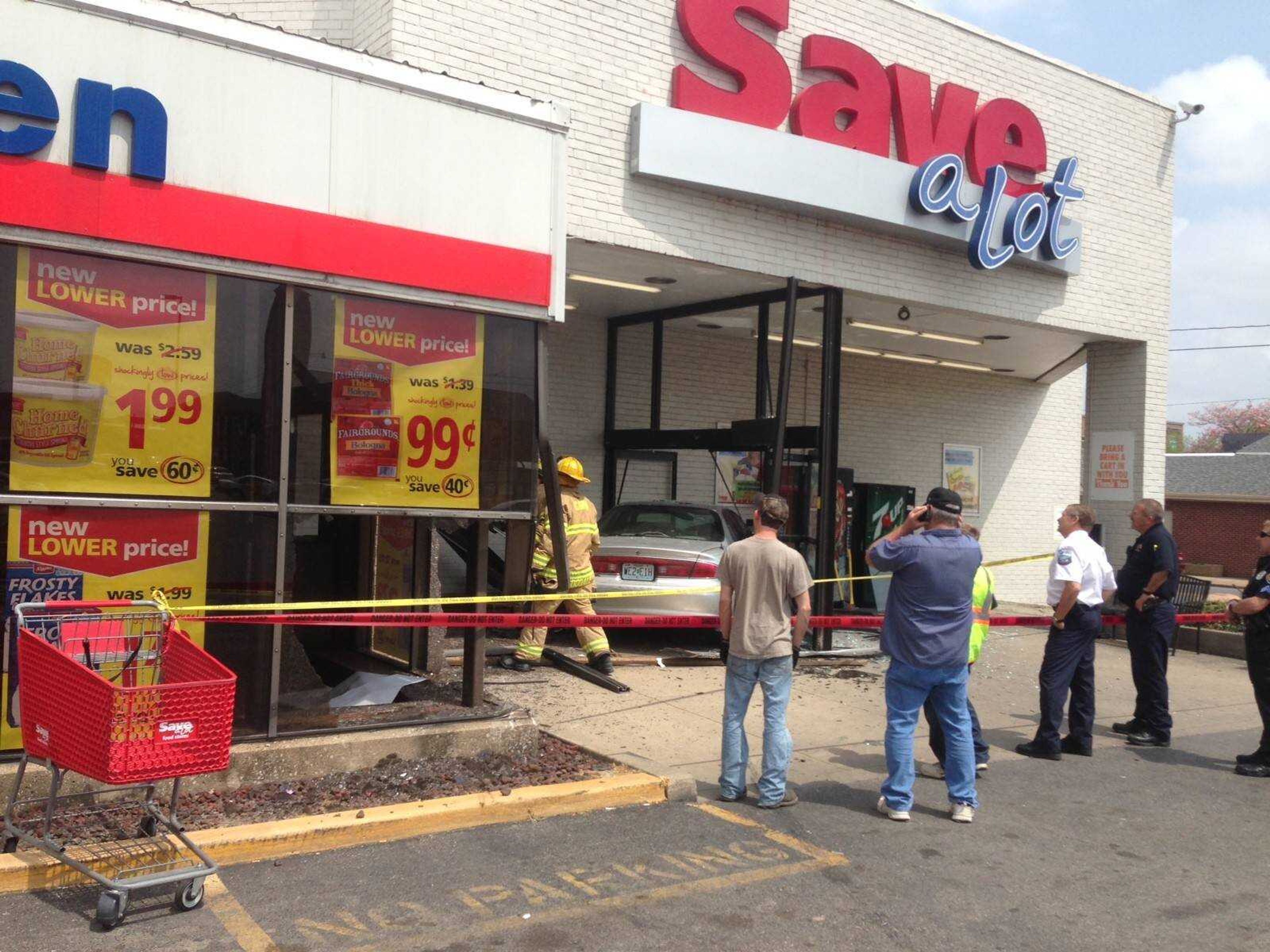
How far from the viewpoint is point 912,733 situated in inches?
251

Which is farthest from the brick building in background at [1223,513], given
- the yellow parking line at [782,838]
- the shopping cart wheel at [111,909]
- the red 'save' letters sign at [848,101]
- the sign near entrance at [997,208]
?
the shopping cart wheel at [111,909]

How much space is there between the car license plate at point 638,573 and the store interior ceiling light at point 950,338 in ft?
20.9

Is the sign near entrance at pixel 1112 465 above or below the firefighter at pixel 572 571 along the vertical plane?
above

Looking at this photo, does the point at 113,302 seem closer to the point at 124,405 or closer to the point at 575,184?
the point at 124,405

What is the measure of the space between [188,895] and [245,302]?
Answer: 3.18 metres

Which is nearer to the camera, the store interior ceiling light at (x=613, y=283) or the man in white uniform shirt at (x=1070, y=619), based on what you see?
the man in white uniform shirt at (x=1070, y=619)

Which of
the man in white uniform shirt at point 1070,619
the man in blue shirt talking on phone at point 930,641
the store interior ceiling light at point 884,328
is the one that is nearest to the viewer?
the man in blue shirt talking on phone at point 930,641

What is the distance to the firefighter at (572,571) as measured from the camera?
31.9 ft

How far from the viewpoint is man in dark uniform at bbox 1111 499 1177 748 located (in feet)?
27.4

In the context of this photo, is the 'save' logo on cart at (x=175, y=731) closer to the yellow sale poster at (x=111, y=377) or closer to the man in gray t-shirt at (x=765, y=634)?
the yellow sale poster at (x=111, y=377)

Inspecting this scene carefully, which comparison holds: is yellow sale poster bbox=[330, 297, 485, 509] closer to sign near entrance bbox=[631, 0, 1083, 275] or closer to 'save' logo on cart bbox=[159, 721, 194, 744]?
'save' logo on cart bbox=[159, 721, 194, 744]

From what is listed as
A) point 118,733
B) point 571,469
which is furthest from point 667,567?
point 118,733

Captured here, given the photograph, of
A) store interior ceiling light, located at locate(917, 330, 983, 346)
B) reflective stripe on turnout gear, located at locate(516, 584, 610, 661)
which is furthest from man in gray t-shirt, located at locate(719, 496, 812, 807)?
store interior ceiling light, located at locate(917, 330, 983, 346)

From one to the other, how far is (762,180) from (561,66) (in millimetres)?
2169
